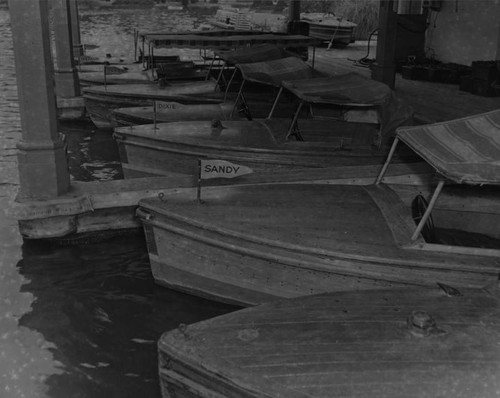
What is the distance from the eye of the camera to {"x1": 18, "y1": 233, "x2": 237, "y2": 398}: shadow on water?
5.96m

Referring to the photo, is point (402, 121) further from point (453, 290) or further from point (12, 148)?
point (12, 148)

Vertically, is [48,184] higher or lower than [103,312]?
higher

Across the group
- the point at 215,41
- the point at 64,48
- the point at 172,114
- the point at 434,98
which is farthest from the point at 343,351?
the point at 64,48

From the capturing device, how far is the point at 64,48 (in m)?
15.9

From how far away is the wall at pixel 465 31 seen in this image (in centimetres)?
1823

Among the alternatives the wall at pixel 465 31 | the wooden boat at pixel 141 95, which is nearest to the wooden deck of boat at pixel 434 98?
the wall at pixel 465 31

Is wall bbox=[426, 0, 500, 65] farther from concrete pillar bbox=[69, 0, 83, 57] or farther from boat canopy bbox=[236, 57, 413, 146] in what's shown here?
concrete pillar bbox=[69, 0, 83, 57]

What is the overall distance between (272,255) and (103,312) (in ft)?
7.27

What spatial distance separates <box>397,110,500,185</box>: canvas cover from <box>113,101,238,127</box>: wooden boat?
227 inches

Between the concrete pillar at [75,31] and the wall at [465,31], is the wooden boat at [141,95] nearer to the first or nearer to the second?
the concrete pillar at [75,31]

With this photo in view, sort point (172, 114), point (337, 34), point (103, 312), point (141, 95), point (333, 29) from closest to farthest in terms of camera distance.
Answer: point (103, 312) < point (172, 114) < point (141, 95) < point (337, 34) < point (333, 29)

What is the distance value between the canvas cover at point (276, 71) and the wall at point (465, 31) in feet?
27.5

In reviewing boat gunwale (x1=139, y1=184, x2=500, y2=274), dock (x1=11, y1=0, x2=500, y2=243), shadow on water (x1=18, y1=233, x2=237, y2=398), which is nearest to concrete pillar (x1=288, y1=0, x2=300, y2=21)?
dock (x1=11, y1=0, x2=500, y2=243)

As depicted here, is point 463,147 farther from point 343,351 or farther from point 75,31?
point 75,31
